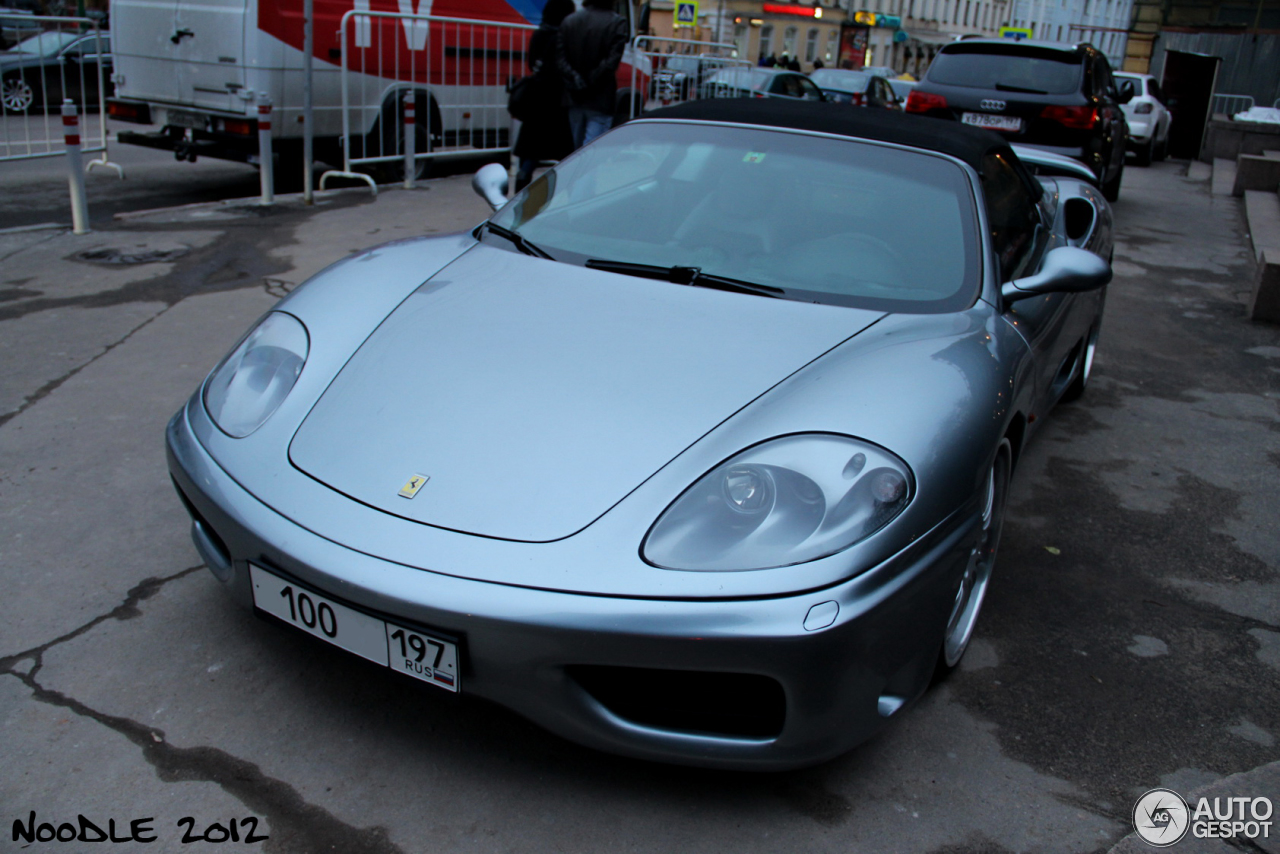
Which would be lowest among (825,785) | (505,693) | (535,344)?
(825,785)

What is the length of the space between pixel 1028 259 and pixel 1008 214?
16 cm

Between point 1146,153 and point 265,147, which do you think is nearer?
point 265,147

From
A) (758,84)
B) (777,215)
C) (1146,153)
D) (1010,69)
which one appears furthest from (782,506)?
(1146,153)

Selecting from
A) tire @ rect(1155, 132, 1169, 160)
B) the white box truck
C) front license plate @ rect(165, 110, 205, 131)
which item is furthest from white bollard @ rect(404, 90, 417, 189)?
tire @ rect(1155, 132, 1169, 160)

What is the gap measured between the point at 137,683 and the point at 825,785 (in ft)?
5.04

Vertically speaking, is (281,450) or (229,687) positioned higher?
(281,450)

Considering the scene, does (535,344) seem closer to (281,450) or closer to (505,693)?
Answer: (281,450)

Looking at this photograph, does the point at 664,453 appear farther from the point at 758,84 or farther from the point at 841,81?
the point at 841,81

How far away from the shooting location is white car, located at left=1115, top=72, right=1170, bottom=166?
16.6m

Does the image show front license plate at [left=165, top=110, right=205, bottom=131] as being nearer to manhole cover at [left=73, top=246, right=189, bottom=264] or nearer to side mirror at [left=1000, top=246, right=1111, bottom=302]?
manhole cover at [left=73, top=246, right=189, bottom=264]

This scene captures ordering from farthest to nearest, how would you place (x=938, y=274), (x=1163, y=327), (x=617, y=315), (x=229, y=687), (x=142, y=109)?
(x=142, y=109) < (x=1163, y=327) < (x=938, y=274) < (x=617, y=315) < (x=229, y=687)

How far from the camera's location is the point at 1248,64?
75.7ft

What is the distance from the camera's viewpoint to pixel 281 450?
2.23m

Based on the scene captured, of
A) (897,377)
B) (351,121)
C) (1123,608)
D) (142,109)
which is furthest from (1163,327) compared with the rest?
(142,109)
